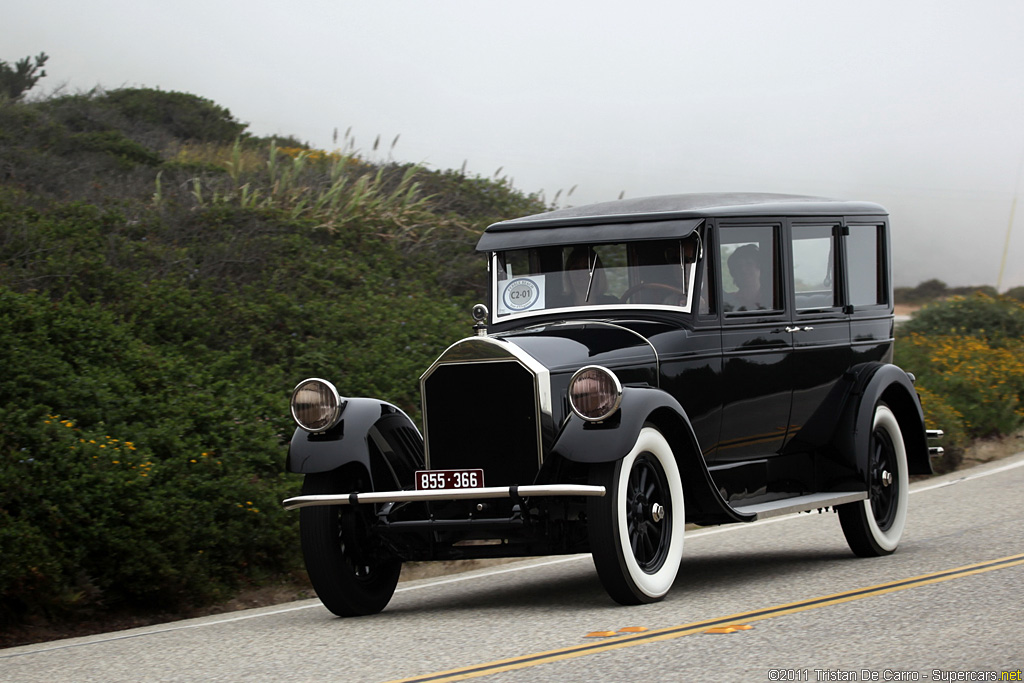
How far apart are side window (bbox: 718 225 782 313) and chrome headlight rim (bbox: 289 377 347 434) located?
2.56 metres

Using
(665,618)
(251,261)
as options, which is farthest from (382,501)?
(251,261)

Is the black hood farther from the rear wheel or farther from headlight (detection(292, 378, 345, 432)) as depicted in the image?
the rear wheel

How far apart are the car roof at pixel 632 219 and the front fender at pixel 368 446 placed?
141cm

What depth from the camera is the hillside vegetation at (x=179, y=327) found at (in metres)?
7.91

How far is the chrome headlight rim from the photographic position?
7.01 meters

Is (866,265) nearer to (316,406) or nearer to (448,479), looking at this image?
(448,479)

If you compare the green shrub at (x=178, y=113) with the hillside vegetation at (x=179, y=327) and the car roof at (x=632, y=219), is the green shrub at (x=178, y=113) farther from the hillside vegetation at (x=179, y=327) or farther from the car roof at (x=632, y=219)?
the car roof at (x=632, y=219)

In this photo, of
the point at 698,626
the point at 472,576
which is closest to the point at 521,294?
the point at 472,576

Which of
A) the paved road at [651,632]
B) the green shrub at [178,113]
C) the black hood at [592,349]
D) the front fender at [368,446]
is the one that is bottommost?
the paved road at [651,632]

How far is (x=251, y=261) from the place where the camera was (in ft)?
53.9

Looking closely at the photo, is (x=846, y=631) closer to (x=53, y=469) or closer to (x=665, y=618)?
(x=665, y=618)

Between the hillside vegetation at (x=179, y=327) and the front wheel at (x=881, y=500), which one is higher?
the hillside vegetation at (x=179, y=327)

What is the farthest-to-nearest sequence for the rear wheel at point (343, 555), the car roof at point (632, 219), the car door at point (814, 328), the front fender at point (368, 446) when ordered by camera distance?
the car door at point (814, 328) → the car roof at point (632, 219) → the front fender at point (368, 446) → the rear wheel at point (343, 555)

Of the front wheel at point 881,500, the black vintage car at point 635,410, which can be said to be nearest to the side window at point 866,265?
the black vintage car at point 635,410
